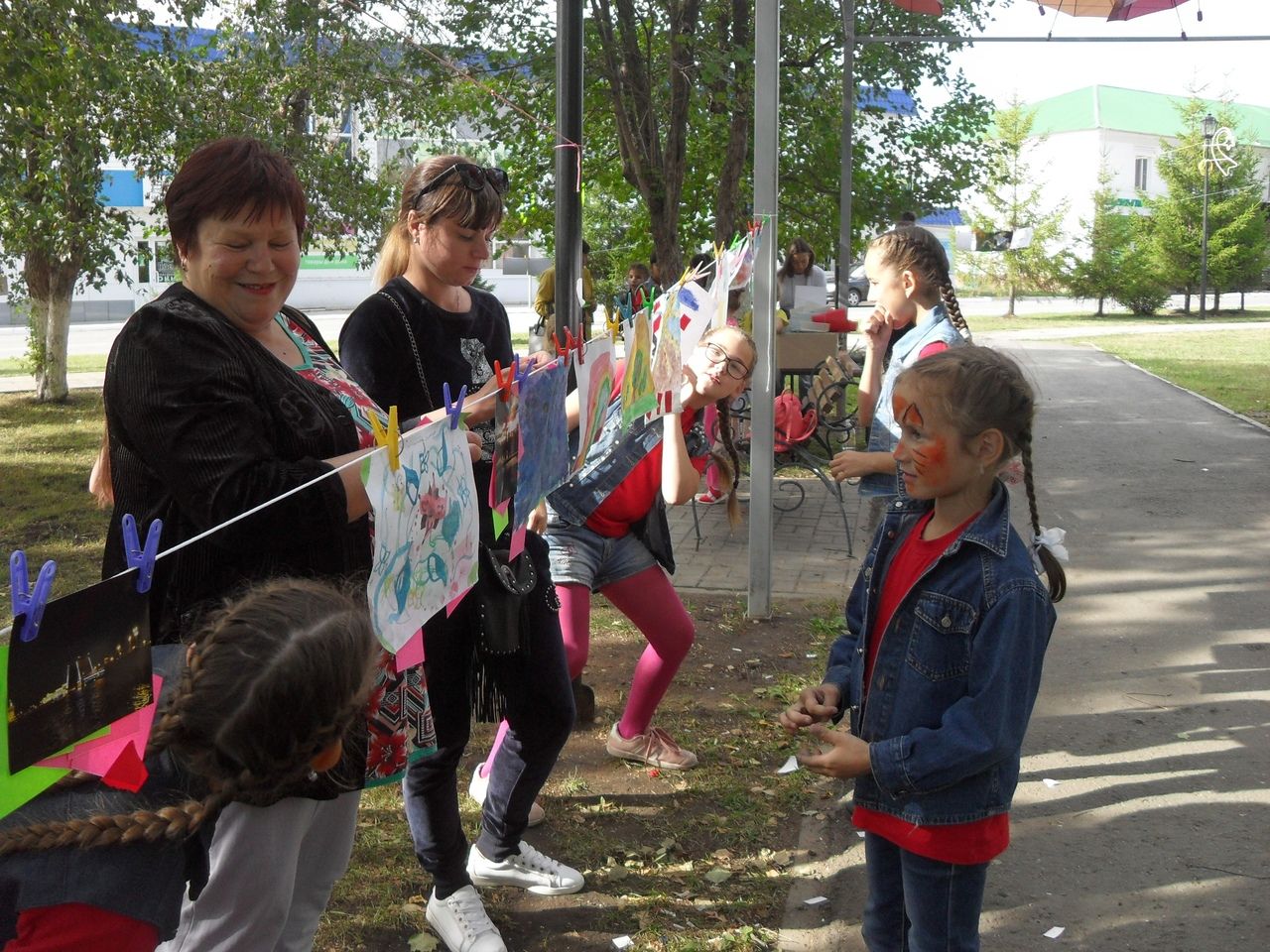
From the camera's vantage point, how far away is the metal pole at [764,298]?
6152 mm

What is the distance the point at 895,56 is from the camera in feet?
49.0

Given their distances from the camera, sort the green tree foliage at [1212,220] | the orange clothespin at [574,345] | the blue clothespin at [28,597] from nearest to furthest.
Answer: the blue clothespin at [28,597] → the orange clothespin at [574,345] → the green tree foliage at [1212,220]

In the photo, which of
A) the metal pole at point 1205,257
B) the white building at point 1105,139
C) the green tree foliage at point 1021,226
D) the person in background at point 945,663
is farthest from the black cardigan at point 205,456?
the white building at point 1105,139

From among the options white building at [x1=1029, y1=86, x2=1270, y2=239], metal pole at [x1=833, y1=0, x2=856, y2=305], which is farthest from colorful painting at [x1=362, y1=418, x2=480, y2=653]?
white building at [x1=1029, y1=86, x2=1270, y2=239]

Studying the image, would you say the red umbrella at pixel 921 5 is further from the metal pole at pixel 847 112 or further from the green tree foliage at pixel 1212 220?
the green tree foliage at pixel 1212 220

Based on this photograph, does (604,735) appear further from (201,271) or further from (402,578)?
(201,271)

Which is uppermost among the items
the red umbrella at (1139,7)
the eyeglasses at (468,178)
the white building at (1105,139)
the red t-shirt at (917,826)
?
the white building at (1105,139)

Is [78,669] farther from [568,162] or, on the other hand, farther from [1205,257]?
[1205,257]

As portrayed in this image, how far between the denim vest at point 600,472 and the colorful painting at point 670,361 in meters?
0.17

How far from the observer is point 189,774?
191 cm

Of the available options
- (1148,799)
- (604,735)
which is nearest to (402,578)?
(604,735)

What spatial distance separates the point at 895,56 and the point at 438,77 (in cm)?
542

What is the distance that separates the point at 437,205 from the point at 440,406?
0.50 metres

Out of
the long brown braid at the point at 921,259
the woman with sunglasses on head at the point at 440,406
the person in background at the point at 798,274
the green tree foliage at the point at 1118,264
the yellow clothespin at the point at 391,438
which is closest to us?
the yellow clothespin at the point at 391,438
